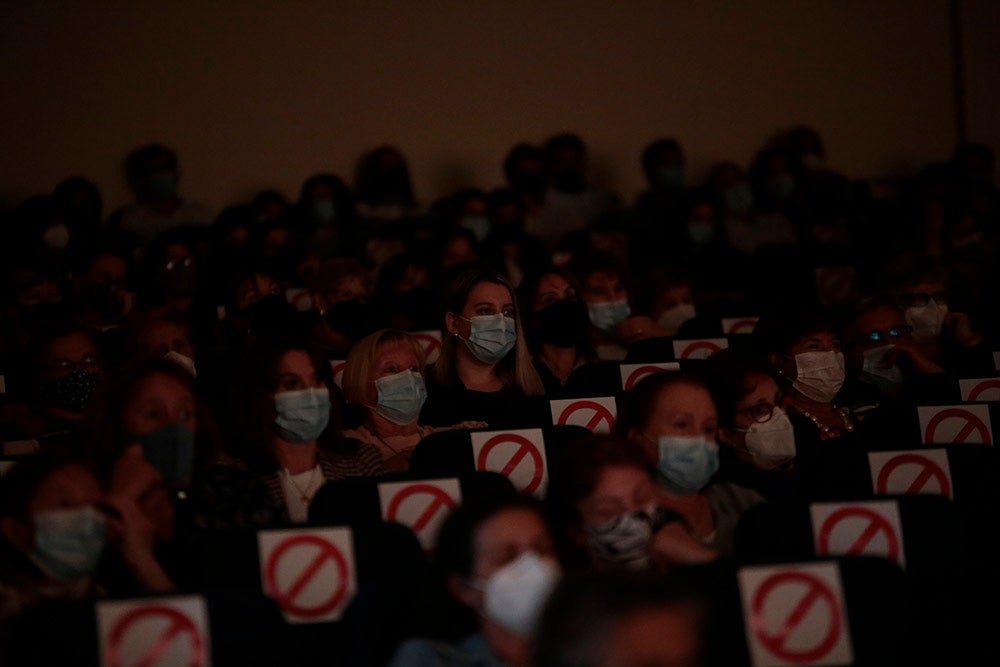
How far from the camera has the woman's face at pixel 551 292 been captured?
18.5 feet

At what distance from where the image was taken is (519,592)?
103 inches

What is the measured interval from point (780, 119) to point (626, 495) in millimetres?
7699

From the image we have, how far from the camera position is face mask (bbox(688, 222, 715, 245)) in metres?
8.49

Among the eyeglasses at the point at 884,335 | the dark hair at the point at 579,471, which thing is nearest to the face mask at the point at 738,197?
the eyeglasses at the point at 884,335

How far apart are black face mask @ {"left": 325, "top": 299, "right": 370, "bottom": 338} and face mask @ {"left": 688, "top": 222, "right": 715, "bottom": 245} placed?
3.00 m

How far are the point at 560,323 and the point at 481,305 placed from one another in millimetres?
567

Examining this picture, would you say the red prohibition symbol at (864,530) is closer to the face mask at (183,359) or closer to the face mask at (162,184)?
the face mask at (183,359)

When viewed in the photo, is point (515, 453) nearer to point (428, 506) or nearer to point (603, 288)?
point (428, 506)

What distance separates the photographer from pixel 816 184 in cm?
917

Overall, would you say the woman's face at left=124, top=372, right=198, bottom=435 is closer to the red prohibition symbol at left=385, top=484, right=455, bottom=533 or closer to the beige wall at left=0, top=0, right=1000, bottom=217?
the red prohibition symbol at left=385, top=484, right=455, bottom=533

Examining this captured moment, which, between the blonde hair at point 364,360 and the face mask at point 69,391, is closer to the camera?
the blonde hair at point 364,360

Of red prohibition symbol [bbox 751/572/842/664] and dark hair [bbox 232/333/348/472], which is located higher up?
dark hair [bbox 232/333/348/472]

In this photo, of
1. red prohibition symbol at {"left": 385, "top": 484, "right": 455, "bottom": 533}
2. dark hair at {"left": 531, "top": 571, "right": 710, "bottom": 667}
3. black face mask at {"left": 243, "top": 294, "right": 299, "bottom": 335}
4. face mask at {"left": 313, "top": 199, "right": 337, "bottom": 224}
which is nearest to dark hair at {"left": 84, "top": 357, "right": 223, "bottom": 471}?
red prohibition symbol at {"left": 385, "top": 484, "right": 455, "bottom": 533}

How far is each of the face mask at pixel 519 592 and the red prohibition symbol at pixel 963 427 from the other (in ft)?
6.72
